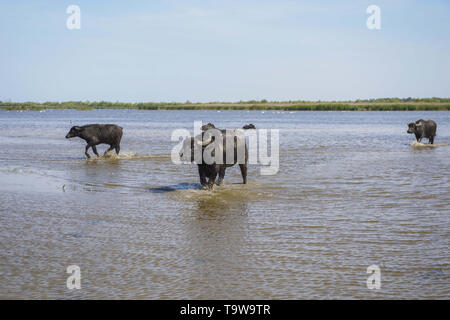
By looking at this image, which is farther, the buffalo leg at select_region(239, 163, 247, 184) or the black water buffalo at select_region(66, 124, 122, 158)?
the black water buffalo at select_region(66, 124, 122, 158)

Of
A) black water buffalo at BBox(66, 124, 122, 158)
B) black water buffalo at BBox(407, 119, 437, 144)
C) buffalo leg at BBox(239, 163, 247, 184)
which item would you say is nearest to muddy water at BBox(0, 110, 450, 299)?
buffalo leg at BBox(239, 163, 247, 184)

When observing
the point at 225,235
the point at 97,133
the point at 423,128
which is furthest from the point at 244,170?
the point at 423,128

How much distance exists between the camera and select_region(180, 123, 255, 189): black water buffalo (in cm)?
1185

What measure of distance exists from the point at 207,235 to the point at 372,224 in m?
2.78

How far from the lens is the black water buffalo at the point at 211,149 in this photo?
11.9m

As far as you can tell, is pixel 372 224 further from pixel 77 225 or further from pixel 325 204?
pixel 77 225

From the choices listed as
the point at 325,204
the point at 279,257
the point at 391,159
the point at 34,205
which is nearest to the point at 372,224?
the point at 325,204

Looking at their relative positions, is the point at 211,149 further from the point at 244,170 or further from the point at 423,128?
the point at 423,128

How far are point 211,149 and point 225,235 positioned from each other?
163 inches

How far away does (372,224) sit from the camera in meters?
8.73

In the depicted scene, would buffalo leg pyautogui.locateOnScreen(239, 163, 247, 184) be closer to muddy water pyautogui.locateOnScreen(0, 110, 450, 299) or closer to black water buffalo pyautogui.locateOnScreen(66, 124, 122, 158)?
muddy water pyautogui.locateOnScreen(0, 110, 450, 299)

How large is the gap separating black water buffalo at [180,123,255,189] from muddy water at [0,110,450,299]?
1.50 ft

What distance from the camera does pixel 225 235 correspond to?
8008mm

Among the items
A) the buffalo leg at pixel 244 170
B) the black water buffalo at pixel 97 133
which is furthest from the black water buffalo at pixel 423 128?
the buffalo leg at pixel 244 170
